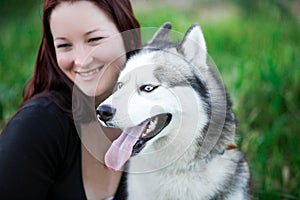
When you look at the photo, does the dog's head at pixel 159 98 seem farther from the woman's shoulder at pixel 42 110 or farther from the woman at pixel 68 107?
the woman's shoulder at pixel 42 110

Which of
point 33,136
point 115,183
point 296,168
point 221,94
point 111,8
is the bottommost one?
point 296,168

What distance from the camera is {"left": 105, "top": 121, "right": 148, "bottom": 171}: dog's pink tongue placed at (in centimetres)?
180

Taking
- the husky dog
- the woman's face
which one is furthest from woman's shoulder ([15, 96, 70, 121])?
the husky dog

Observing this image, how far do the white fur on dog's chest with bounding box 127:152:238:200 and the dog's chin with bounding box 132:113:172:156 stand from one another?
26 centimetres

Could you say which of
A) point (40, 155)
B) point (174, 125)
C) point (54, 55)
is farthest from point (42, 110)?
point (174, 125)

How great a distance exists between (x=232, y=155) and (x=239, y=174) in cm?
9

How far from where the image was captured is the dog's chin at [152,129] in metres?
1.79

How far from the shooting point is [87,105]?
2094 millimetres

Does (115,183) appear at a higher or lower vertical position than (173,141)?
lower

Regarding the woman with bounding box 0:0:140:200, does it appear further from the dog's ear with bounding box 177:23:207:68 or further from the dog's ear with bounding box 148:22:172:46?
the dog's ear with bounding box 177:23:207:68

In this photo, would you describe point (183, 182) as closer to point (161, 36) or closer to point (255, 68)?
point (161, 36)

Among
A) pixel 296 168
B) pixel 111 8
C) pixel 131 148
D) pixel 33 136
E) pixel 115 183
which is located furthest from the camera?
pixel 296 168

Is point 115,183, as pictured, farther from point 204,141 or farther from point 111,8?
point 111,8

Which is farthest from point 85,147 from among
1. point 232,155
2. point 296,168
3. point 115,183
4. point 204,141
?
point 296,168
